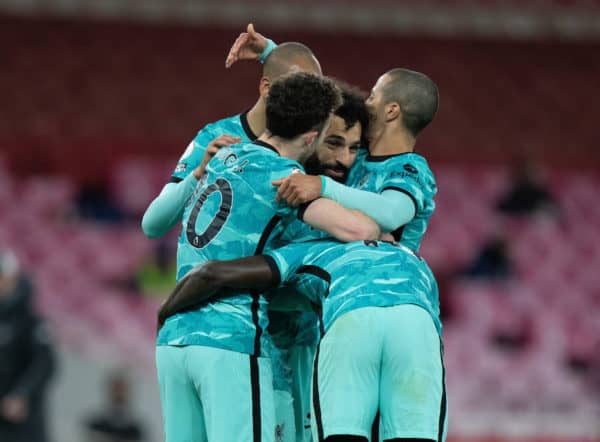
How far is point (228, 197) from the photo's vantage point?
324cm

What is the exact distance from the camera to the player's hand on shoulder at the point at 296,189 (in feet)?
10.3

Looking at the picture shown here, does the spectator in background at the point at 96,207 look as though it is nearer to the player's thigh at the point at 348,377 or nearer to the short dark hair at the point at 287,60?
the short dark hair at the point at 287,60

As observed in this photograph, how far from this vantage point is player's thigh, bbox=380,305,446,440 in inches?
121

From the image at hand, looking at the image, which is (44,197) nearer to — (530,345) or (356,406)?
(530,345)

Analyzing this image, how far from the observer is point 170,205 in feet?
11.6

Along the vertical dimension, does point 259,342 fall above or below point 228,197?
below

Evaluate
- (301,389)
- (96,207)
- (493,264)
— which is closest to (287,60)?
(301,389)

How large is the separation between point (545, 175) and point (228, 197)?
8669 millimetres

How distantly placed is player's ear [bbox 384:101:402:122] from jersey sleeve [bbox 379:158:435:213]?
0.65 ft

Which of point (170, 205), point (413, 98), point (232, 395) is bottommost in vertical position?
point (232, 395)

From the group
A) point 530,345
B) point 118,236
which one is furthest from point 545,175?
point 118,236

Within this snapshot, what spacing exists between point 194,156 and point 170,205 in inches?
9.2

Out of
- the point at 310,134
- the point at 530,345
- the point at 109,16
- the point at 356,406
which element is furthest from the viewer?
the point at 109,16

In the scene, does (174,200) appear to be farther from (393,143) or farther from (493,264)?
(493,264)
